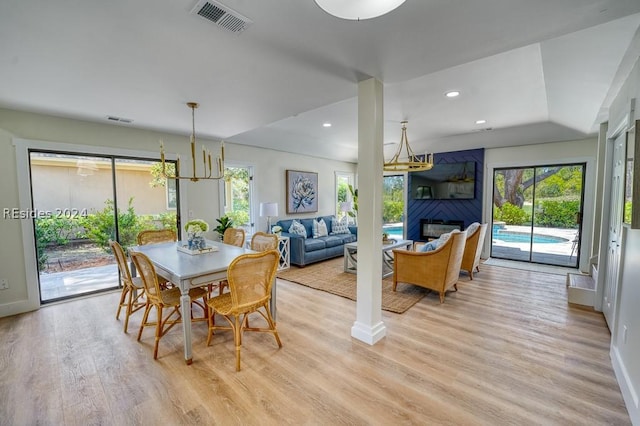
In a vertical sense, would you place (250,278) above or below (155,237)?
below

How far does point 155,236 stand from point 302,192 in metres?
3.46

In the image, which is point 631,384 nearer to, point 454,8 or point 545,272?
point 454,8

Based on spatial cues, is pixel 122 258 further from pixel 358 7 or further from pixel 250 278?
pixel 358 7

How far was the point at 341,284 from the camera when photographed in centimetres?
438

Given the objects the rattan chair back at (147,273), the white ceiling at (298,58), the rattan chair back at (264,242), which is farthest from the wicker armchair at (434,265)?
the rattan chair back at (147,273)

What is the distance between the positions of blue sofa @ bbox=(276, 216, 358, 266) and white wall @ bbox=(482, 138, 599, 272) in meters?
3.40

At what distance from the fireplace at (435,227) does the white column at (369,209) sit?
4530mm

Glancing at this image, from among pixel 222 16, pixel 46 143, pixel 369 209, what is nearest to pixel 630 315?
pixel 369 209

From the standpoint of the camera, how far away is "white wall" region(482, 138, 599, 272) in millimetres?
4967

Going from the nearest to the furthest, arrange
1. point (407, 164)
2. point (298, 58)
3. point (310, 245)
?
point (298, 58)
point (407, 164)
point (310, 245)

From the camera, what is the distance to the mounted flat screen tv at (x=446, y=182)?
6125mm

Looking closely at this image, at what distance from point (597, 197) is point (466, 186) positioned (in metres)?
2.19

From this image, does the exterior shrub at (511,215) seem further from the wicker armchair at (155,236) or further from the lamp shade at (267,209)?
the wicker armchair at (155,236)

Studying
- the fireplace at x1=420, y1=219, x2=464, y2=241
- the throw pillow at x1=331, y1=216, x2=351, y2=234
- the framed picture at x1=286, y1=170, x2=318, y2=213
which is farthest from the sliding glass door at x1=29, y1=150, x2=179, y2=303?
the fireplace at x1=420, y1=219, x2=464, y2=241
